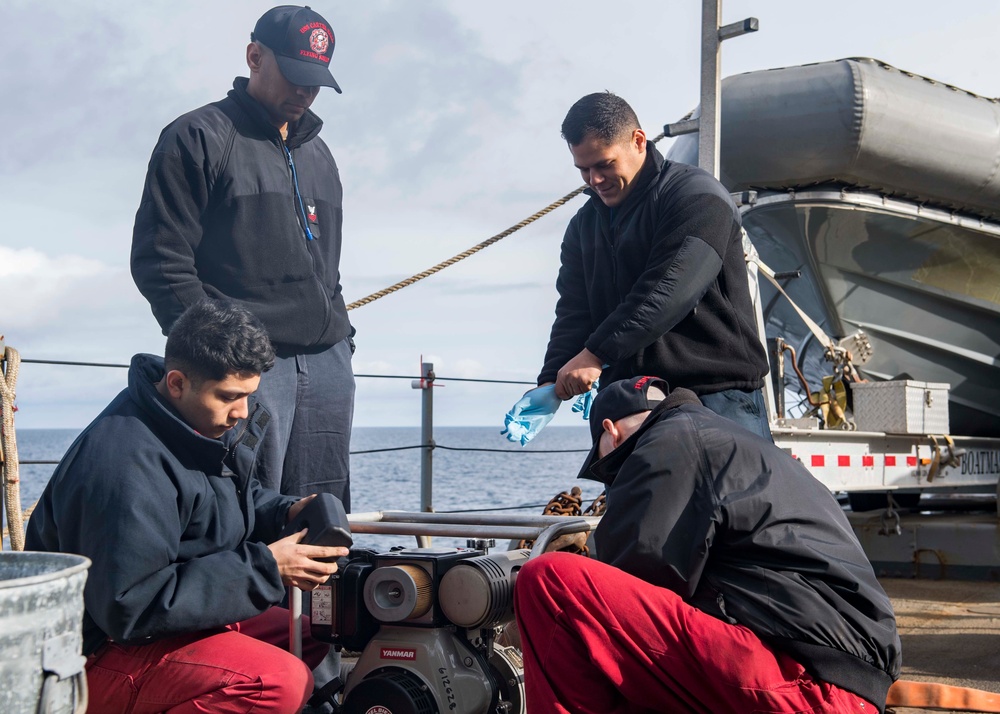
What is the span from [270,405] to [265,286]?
29 cm

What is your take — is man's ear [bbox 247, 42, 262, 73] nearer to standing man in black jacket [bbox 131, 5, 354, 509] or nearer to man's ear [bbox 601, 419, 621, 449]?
standing man in black jacket [bbox 131, 5, 354, 509]

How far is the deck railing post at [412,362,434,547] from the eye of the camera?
14.9ft

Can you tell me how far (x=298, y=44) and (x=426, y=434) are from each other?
2533mm

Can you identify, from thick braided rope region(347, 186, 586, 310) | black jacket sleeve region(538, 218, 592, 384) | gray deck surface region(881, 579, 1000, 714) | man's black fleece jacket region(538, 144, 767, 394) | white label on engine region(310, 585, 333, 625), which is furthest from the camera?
thick braided rope region(347, 186, 586, 310)

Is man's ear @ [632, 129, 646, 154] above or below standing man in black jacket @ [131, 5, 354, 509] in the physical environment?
above

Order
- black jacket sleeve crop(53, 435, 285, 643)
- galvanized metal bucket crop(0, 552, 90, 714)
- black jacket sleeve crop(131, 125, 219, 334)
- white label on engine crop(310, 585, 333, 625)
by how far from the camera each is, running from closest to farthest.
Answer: galvanized metal bucket crop(0, 552, 90, 714) → black jacket sleeve crop(53, 435, 285, 643) → white label on engine crop(310, 585, 333, 625) → black jacket sleeve crop(131, 125, 219, 334)

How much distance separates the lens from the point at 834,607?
1.65 meters

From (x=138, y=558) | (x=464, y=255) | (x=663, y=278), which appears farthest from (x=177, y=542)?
(x=464, y=255)

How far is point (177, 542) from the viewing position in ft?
5.53

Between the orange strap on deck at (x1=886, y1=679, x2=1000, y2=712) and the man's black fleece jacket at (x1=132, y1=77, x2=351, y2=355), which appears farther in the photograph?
the man's black fleece jacket at (x1=132, y1=77, x2=351, y2=355)

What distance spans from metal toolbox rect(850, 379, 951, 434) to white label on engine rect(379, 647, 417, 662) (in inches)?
152

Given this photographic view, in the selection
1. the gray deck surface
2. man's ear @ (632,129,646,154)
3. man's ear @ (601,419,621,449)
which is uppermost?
man's ear @ (632,129,646,154)

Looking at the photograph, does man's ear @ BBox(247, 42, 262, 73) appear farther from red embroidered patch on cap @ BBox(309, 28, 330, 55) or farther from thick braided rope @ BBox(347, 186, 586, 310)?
thick braided rope @ BBox(347, 186, 586, 310)

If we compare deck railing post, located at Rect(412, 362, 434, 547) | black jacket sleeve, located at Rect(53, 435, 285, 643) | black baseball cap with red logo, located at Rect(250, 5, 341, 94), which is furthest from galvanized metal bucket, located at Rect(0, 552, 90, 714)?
deck railing post, located at Rect(412, 362, 434, 547)
